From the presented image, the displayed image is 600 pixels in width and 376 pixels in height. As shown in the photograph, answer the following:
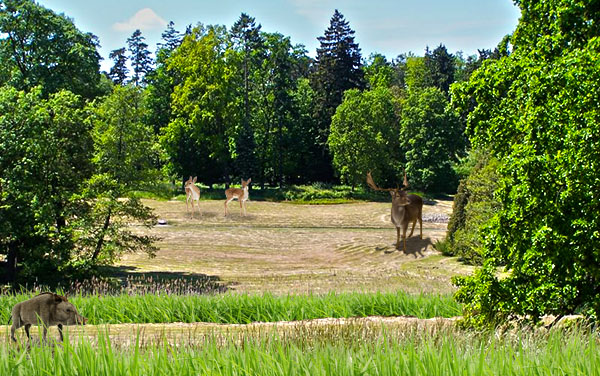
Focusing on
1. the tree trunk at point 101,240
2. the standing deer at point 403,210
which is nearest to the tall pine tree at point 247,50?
the standing deer at point 403,210

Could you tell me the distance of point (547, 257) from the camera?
749 cm

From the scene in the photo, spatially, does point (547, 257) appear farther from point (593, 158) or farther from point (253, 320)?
point (253, 320)

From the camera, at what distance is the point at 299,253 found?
85.1ft

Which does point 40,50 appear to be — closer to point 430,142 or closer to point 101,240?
point 101,240

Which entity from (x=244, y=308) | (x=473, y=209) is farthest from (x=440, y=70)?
(x=244, y=308)

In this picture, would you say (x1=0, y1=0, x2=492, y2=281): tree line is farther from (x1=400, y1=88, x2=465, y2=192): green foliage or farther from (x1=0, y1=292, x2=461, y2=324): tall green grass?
(x1=0, y1=292, x2=461, y2=324): tall green grass

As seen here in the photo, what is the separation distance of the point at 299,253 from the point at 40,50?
24289mm

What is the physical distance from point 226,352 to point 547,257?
4.69 m

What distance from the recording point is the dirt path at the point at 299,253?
19.2 m

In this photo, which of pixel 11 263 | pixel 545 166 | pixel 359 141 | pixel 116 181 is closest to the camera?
pixel 545 166

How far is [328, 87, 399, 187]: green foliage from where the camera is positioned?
173 ft

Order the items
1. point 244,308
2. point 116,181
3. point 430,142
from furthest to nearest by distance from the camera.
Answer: point 430,142 < point 116,181 < point 244,308

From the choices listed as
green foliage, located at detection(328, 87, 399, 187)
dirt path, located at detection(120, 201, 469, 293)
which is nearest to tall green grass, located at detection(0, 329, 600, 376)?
dirt path, located at detection(120, 201, 469, 293)

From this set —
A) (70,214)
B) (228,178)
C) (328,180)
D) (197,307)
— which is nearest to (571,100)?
(197,307)
